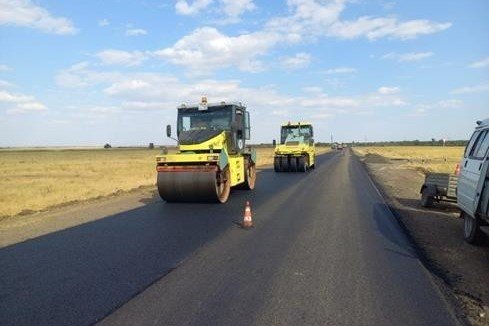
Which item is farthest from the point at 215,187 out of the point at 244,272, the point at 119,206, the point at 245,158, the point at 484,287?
the point at 484,287

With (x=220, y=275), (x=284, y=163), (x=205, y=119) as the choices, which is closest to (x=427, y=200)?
(x=205, y=119)

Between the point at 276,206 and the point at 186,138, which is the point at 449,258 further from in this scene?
the point at 186,138

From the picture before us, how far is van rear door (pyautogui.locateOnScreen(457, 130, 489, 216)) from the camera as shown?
8595mm

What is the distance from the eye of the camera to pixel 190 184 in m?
14.5

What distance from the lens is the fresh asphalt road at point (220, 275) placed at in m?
5.26

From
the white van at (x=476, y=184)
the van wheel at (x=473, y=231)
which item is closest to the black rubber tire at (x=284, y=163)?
the white van at (x=476, y=184)

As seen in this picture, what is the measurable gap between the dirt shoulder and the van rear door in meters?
0.71

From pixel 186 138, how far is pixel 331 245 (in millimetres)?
8173

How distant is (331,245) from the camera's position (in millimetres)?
8820

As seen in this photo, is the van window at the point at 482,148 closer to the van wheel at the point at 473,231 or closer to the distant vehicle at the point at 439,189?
the van wheel at the point at 473,231

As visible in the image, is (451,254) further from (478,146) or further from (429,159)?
(429,159)

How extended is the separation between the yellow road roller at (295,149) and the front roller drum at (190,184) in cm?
1611

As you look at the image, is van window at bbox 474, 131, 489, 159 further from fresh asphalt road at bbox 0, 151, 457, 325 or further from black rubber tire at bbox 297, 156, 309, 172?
black rubber tire at bbox 297, 156, 309, 172

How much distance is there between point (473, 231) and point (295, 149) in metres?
22.6
